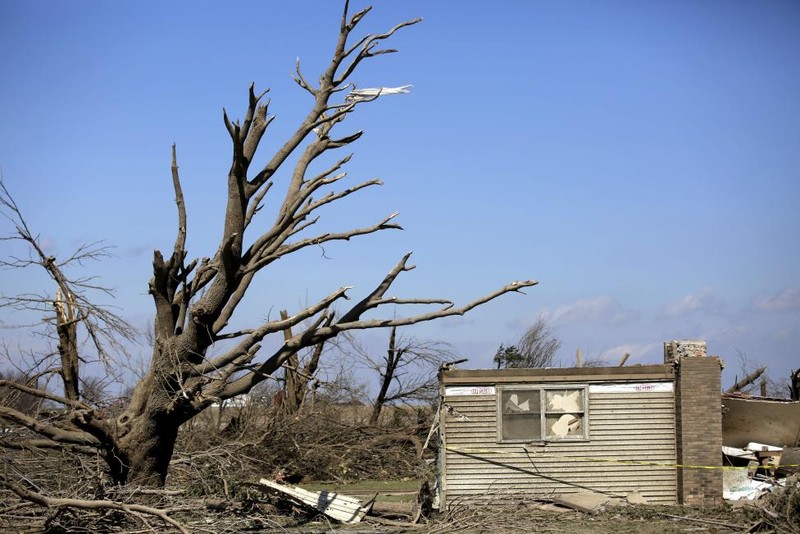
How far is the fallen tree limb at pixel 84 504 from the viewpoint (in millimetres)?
12117

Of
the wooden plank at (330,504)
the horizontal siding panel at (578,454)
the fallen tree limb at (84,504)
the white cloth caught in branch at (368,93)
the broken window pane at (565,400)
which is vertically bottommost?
the wooden plank at (330,504)

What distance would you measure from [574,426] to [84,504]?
845 centimetres

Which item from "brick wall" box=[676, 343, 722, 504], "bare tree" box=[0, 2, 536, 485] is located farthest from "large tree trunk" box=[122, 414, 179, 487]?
"brick wall" box=[676, 343, 722, 504]

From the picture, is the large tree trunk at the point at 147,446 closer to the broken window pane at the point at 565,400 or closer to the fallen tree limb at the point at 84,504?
the fallen tree limb at the point at 84,504

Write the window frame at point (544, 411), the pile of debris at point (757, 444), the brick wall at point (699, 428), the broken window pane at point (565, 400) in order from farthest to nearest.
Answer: the broken window pane at point (565, 400), the window frame at point (544, 411), the pile of debris at point (757, 444), the brick wall at point (699, 428)

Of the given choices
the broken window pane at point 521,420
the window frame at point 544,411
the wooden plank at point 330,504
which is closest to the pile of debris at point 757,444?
the window frame at point 544,411

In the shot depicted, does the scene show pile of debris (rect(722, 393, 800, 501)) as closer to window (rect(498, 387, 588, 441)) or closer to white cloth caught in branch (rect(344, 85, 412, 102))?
window (rect(498, 387, 588, 441))

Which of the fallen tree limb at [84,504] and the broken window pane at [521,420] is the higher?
the broken window pane at [521,420]

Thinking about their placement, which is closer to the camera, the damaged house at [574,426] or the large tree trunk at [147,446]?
the large tree trunk at [147,446]

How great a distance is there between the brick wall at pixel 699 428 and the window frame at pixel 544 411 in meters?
1.63

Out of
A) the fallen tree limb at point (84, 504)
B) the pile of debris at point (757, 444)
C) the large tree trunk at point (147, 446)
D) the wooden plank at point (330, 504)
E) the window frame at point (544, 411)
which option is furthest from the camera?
the window frame at point (544, 411)

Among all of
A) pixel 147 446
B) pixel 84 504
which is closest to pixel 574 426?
pixel 147 446

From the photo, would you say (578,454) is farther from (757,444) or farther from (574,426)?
(757,444)

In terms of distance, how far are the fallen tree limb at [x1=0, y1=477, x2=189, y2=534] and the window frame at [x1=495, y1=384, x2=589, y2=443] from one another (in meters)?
6.39
